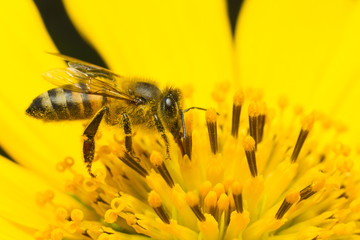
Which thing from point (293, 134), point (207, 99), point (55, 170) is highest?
point (207, 99)

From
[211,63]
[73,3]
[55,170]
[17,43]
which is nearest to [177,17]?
[211,63]

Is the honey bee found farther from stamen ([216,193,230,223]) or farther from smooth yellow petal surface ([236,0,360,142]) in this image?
smooth yellow petal surface ([236,0,360,142])

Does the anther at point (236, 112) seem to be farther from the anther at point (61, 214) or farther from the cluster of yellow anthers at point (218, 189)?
the anther at point (61, 214)

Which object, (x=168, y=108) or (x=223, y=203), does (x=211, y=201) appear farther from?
(x=168, y=108)

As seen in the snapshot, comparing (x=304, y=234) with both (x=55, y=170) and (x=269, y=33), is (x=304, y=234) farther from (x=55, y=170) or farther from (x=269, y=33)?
(x=269, y=33)

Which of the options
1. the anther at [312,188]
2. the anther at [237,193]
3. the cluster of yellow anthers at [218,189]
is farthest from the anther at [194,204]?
the anther at [312,188]

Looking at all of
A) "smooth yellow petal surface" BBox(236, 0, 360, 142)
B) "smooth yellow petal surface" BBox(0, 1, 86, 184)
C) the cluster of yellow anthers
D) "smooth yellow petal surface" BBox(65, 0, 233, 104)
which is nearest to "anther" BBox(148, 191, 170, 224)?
the cluster of yellow anthers
